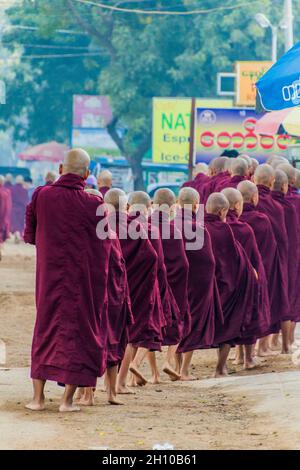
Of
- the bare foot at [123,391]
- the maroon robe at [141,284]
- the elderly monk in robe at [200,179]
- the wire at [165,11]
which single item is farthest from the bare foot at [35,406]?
the wire at [165,11]

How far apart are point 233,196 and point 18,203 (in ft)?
77.6

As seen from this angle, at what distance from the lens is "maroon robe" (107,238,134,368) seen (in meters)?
10.8

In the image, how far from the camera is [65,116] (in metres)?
51.2

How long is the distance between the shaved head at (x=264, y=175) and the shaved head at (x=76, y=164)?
4412mm

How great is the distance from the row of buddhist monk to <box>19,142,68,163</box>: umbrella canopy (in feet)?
106

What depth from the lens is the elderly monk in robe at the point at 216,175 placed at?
16.5m

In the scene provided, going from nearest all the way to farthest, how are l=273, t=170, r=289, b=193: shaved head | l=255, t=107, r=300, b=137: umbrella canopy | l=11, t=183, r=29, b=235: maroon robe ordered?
l=273, t=170, r=289, b=193: shaved head, l=255, t=107, r=300, b=137: umbrella canopy, l=11, t=183, r=29, b=235: maroon robe

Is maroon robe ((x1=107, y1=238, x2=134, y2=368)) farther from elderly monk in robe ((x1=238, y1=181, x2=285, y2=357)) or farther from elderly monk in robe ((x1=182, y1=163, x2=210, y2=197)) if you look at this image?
elderly monk in robe ((x1=182, y1=163, x2=210, y2=197))

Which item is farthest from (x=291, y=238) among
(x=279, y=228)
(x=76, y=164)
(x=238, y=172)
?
(x=76, y=164)

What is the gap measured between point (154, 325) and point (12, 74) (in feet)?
137

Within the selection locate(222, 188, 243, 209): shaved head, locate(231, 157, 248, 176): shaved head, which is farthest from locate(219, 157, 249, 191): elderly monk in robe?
locate(222, 188, 243, 209): shaved head

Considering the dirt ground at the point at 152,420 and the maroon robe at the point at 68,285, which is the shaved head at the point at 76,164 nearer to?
the maroon robe at the point at 68,285

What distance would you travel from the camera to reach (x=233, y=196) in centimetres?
1355

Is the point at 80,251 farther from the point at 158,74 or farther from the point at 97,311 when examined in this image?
the point at 158,74
